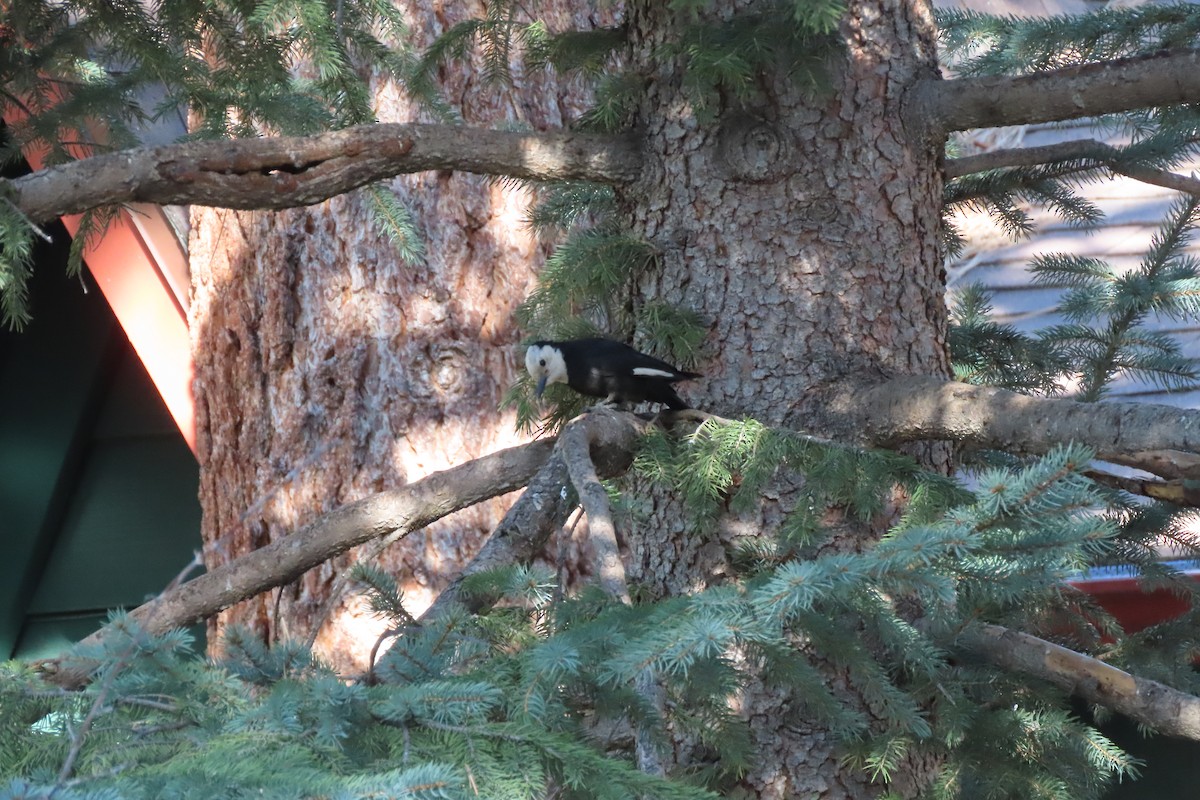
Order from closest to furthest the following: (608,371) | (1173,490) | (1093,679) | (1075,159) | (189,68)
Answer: (1173,490)
(1093,679)
(608,371)
(189,68)
(1075,159)

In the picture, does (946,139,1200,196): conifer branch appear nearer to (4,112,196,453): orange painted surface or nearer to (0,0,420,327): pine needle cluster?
(0,0,420,327): pine needle cluster

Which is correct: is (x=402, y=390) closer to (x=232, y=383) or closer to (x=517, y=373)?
(x=517, y=373)

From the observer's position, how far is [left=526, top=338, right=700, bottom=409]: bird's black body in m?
2.56

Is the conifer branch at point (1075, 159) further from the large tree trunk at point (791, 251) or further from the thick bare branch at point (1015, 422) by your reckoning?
the thick bare branch at point (1015, 422)

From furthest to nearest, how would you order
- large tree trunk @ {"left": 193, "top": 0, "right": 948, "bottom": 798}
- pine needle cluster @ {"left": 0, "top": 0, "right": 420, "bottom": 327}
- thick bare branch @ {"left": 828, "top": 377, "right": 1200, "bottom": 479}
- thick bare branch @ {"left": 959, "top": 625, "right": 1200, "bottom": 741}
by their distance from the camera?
1. pine needle cluster @ {"left": 0, "top": 0, "right": 420, "bottom": 327}
2. large tree trunk @ {"left": 193, "top": 0, "right": 948, "bottom": 798}
3. thick bare branch @ {"left": 959, "top": 625, "right": 1200, "bottom": 741}
4. thick bare branch @ {"left": 828, "top": 377, "right": 1200, "bottom": 479}

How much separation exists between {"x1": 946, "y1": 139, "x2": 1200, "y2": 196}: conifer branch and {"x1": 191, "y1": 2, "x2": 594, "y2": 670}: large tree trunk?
1.79 meters

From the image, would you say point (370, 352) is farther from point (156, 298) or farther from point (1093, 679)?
point (1093, 679)

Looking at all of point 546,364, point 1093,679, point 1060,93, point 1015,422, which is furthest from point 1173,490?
point 546,364

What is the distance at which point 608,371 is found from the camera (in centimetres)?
271

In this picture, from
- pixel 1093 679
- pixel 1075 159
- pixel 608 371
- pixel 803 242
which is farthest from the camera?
pixel 1075 159

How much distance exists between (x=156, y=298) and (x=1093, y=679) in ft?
12.8

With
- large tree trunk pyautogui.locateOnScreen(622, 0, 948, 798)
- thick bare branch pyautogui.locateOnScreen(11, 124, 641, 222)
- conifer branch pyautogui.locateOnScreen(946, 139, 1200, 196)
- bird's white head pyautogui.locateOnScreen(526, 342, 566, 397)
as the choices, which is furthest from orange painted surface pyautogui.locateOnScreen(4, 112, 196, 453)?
conifer branch pyautogui.locateOnScreen(946, 139, 1200, 196)

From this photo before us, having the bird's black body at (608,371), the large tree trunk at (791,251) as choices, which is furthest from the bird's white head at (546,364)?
the large tree trunk at (791,251)

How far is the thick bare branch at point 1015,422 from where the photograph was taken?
1.88 meters
